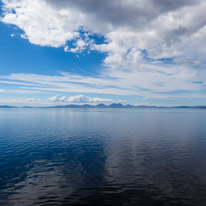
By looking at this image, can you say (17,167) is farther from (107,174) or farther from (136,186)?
(136,186)

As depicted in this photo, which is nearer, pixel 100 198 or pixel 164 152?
pixel 100 198

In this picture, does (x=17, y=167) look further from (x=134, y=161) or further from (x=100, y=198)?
(x=134, y=161)

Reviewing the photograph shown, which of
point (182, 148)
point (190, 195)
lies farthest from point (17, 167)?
point (182, 148)

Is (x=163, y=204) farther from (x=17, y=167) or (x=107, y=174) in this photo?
(x=17, y=167)

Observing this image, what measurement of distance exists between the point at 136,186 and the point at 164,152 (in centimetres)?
2232

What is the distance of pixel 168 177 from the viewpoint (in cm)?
2950

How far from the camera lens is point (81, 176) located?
29812 mm

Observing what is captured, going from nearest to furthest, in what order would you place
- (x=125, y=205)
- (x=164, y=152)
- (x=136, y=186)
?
(x=125, y=205), (x=136, y=186), (x=164, y=152)

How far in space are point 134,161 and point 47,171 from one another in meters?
19.7

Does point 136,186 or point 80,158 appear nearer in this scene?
point 136,186

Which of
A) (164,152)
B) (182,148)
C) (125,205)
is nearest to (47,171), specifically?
(125,205)

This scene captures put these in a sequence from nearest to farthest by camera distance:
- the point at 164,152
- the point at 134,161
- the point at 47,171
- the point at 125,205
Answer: the point at 125,205 → the point at 47,171 → the point at 134,161 → the point at 164,152

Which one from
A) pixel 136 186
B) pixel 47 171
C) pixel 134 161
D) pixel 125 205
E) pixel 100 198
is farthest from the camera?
pixel 134 161

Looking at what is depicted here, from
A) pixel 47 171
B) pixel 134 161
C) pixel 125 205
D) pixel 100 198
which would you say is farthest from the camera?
pixel 134 161
